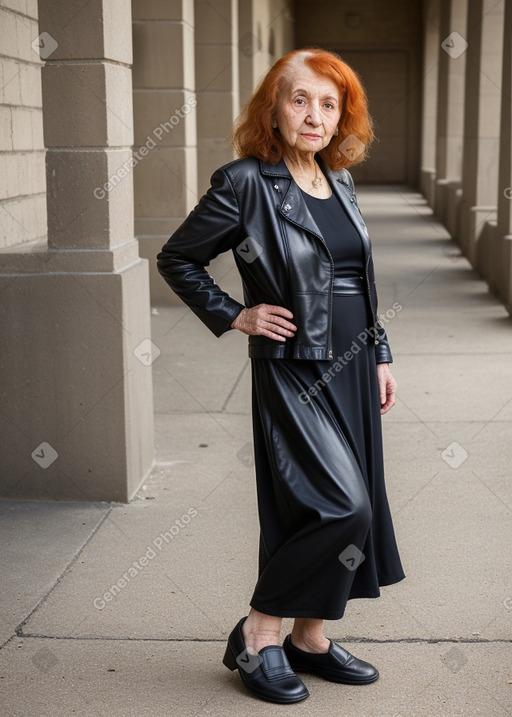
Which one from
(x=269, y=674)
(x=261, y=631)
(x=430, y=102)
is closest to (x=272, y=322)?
(x=261, y=631)

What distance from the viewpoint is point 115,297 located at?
5184 millimetres

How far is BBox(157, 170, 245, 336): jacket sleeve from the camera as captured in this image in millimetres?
3252

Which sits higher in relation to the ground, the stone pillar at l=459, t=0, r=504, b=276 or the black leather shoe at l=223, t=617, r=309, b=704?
the stone pillar at l=459, t=0, r=504, b=276

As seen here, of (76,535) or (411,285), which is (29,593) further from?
(411,285)

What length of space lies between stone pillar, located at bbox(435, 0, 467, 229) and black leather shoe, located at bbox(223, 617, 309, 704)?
16.3 meters

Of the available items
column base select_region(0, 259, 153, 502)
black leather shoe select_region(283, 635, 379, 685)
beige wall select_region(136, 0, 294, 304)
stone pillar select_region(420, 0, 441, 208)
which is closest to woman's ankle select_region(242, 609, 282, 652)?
black leather shoe select_region(283, 635, 379, 685)

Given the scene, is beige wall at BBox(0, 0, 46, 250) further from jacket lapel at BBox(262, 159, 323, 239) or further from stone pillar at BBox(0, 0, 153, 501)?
jacket lapel at BBox(262, 159, 323, 239)

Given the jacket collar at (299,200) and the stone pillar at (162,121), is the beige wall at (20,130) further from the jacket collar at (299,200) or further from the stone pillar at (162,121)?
the jacket collar at (299,200)

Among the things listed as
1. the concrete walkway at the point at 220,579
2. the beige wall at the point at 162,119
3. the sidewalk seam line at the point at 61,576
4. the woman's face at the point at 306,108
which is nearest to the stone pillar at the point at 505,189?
the beige wall at the point at 162,119

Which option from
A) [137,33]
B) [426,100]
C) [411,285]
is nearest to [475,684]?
[137,33]

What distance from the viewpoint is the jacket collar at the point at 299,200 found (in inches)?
A: 127

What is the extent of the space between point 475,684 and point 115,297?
2577mm

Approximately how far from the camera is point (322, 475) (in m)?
3.17

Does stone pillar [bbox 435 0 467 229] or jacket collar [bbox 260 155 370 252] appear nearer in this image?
jacket collar [bbox 260 155 370 252]
